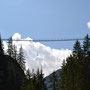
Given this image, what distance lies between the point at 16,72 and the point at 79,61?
101ft

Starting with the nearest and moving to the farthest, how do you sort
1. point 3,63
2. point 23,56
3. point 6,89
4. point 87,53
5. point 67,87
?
point 67,87 < point 87,53 < point 6,89 < point 3,63 < point 23,56

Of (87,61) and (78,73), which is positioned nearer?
(78,73)

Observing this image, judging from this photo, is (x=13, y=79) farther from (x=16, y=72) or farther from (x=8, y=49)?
(x=8, y=49)

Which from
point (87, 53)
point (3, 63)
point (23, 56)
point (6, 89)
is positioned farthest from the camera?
point (23, 56)

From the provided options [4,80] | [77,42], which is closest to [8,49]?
[4,80]

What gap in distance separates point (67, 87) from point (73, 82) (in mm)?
1879

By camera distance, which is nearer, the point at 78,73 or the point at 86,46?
the point at 78,73

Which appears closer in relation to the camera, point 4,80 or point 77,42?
point 77,42

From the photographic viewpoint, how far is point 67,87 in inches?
2133

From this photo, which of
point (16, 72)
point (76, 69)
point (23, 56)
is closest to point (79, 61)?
point (76, 69)

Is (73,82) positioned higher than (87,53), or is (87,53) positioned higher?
(87,53)

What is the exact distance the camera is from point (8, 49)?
96.6m

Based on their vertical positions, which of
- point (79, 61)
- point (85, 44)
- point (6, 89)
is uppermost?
point (85, 44)

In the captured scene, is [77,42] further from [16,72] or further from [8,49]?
[8,49]
